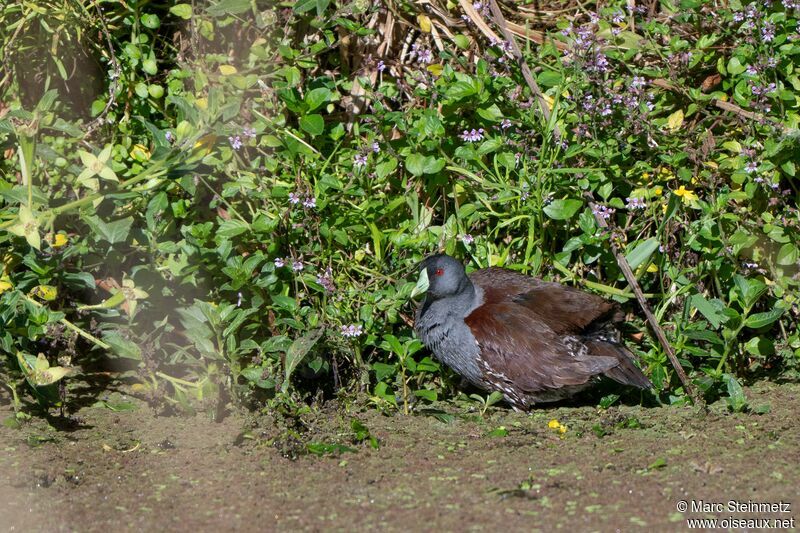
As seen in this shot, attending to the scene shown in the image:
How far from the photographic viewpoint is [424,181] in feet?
16.4

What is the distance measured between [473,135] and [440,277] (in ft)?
2.36

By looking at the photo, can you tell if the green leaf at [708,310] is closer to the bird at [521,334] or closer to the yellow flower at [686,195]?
the bird at [521,334]

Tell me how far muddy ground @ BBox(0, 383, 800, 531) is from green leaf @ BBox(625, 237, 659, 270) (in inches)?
26.9

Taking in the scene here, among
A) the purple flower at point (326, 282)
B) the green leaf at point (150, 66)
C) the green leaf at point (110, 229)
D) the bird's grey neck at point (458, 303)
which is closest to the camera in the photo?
the green leaf at point (110, 229)

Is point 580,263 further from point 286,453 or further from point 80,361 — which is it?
point 80,361

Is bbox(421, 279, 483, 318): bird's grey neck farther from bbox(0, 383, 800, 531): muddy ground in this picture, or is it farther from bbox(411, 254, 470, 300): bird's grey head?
bbox(0, 383, 800, 531): muddy ground

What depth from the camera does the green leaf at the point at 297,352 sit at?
4258mm

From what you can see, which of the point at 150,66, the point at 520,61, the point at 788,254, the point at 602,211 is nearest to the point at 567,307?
the point at 602,211

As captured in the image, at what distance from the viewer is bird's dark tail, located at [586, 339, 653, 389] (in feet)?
14.5

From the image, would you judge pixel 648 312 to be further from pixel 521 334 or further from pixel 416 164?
pixel 416 164

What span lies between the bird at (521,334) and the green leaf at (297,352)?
0.57 m

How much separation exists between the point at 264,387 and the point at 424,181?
54.1 inches

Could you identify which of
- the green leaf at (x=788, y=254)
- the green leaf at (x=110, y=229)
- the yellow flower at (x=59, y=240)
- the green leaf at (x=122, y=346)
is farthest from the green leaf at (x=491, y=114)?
the yellow flower at (x=59, y=240)

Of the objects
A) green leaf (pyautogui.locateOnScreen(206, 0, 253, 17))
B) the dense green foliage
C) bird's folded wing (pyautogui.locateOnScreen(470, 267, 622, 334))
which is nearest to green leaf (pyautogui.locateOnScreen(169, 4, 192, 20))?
the dense green foliage
